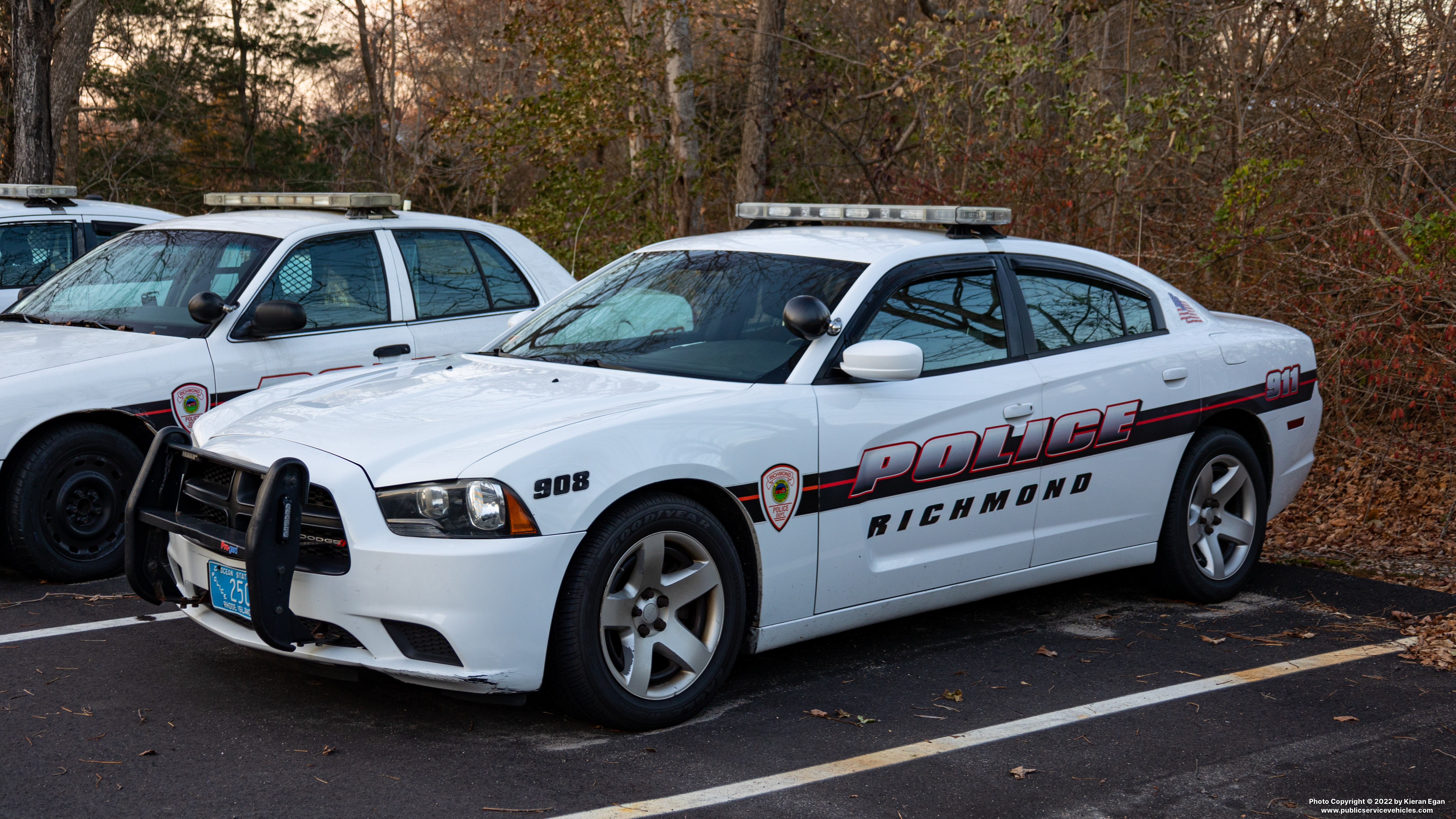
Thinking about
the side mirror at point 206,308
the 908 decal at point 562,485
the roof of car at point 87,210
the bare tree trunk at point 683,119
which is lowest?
the 908 decal at point 562,485

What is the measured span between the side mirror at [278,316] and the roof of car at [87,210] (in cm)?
220

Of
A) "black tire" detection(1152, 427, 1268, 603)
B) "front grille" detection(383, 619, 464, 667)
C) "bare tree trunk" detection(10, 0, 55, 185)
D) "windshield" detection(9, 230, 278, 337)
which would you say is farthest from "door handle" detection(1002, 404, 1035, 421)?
"bare tree trunk" detection(10, 0, 55, 185)

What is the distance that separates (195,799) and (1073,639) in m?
3.46

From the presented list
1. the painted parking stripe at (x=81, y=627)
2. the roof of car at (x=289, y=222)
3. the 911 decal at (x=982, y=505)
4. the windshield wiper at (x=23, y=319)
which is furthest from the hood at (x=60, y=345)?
the 911 decal at (x=982, y=505)

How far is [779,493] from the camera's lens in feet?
15.0

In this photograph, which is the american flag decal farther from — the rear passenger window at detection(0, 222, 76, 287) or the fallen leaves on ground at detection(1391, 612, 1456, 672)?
the rear passenger window at detection(0, 222, 76, 287)

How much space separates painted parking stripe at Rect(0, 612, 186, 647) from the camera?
17.2 feet

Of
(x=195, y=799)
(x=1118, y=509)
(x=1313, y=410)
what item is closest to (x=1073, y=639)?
(x=1118, y=509)

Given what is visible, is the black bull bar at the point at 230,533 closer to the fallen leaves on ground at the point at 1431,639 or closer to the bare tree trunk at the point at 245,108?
the fallen leaves on ground at the point at 1431,639

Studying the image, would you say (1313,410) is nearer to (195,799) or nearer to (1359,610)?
(1359,610)

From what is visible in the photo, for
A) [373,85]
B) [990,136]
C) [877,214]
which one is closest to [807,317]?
[877,214]

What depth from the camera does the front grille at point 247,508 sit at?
13.4 ft

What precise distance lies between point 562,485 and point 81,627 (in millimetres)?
2582

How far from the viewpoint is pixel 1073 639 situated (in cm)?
560
